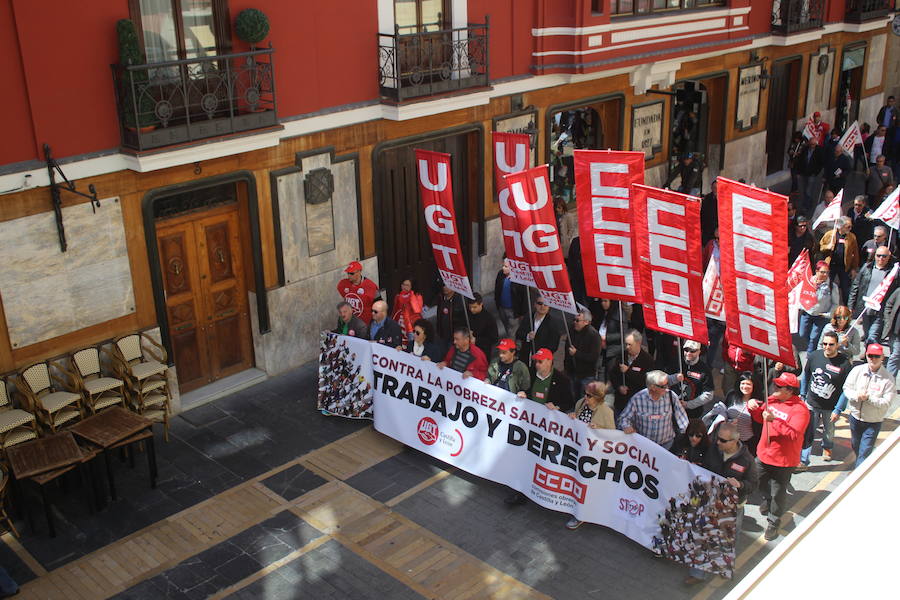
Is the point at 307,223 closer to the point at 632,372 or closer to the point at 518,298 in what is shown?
the point at 518,298

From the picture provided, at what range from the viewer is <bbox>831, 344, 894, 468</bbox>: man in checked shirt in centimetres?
1008

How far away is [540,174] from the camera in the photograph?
36.0ft

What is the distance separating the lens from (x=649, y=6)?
58.1 feet

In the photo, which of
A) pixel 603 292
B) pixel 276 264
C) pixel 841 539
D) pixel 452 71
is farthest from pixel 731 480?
pixel 452 71

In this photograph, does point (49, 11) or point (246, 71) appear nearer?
point (49, 11)

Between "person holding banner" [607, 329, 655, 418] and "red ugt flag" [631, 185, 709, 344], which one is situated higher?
"red ugt flag" [631, 185, 709, 344]

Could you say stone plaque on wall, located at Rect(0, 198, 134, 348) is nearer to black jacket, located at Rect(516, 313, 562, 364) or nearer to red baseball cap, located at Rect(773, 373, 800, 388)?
→ black jacket, located at Rect(516, 313, 562, 364)

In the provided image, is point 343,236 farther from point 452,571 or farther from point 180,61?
point 452,571

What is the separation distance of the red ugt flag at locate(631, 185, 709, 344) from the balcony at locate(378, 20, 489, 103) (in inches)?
212

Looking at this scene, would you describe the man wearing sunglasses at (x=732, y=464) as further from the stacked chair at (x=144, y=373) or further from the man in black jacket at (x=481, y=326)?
the stacked chair at (x=144, y=373)

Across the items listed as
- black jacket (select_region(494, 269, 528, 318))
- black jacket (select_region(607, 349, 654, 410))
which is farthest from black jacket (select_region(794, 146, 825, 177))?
black jacket (select_region(607, 349, 654, 410))

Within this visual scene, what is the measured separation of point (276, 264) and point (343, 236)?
4.44 feet

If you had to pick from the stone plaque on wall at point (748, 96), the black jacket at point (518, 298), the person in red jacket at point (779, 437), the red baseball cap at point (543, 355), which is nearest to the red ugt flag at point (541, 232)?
the red baseball cap at point (543, 355)

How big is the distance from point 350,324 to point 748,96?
1433 cm
